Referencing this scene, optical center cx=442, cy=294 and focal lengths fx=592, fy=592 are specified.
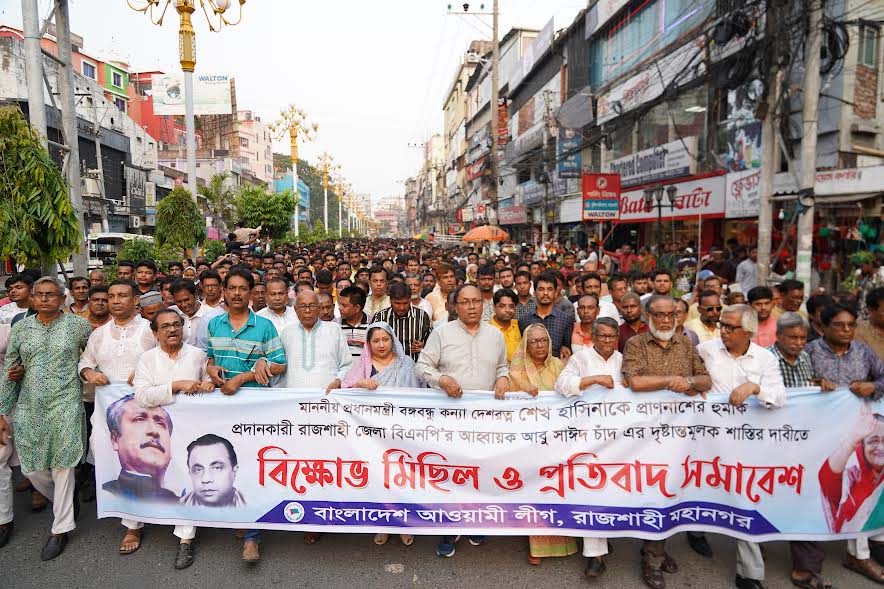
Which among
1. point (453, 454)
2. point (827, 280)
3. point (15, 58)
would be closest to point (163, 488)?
point (453, 454)

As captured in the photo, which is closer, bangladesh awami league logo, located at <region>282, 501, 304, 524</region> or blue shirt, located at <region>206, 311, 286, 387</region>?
bangladesh awami league logo, located at <region>282, 501, 304, 524</region>

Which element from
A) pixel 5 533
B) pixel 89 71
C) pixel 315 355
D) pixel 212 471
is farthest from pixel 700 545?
pixel 89 71

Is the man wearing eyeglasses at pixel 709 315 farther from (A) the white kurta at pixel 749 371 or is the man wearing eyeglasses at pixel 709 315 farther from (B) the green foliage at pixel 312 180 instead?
(B) the green foliage at pixel 312 180

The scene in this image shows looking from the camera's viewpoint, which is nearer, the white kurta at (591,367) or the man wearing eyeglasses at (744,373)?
the man wearing eyeglasses at (744,373)

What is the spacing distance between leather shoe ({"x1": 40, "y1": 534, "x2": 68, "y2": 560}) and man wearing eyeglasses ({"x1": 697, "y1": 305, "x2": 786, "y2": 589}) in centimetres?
425

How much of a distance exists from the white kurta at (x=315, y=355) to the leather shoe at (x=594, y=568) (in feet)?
6.51

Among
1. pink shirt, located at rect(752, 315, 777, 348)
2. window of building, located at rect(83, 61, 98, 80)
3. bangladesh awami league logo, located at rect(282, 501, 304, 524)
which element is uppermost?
window of building, located at rect(83, 61, 98, 80)

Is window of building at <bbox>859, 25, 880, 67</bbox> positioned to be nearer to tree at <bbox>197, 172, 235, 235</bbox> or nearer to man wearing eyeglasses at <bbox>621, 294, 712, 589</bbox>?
man wearing eyeglasses at <bbox>621, 294, 712, 589</bbox>

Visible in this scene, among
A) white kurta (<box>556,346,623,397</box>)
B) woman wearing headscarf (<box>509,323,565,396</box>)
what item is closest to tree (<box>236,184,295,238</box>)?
woman wearing headscarf (<box>509,323,565,396</box>)

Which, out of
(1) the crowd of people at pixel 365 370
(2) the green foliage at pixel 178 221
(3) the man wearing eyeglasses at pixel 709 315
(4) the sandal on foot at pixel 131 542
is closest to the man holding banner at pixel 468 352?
(1) the crowd of people at pixel 365 370

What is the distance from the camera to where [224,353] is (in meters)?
4.12

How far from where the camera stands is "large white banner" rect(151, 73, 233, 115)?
2819cm

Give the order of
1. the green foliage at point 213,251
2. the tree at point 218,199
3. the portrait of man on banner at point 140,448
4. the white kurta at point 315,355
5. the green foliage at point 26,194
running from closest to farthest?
the portrait of man on banner at point 140,448 → the white kurta at point 315,355 → the green foliage at point 26,194 → the green foliage at point 213,251 → the tree at point 218,199

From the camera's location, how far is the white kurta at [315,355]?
162 inches
